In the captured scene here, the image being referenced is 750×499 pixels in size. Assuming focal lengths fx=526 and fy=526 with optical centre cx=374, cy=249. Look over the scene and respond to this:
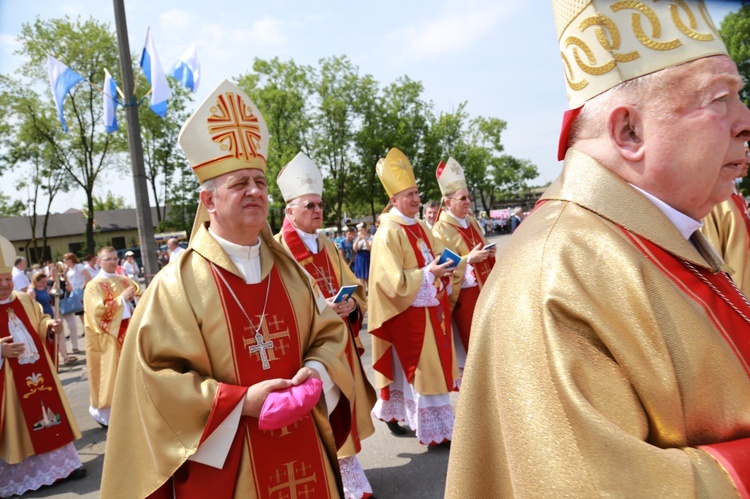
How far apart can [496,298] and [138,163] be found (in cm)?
858

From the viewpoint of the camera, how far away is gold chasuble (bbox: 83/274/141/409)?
261 inches

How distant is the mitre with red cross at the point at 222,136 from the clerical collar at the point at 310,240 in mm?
1819

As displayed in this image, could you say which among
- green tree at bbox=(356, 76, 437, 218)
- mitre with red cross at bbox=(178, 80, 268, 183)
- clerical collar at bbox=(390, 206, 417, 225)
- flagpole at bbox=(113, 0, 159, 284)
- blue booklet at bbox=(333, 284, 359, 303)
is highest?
green tree at bbox=(356, 76, 437, 218)

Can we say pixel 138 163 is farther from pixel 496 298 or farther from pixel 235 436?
pixel 496 298

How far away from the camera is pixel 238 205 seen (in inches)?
A: 109

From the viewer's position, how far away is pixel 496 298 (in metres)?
1.21

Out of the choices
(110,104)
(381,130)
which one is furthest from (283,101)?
(110,104)

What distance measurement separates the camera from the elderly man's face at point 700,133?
1201mm

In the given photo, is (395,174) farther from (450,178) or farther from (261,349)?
(261,349)

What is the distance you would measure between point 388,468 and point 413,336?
4.03ft

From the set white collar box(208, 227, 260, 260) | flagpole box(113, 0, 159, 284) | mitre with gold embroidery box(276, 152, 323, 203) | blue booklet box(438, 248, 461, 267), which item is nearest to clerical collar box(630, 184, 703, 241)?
white collar box(208, 227, 260, 260)

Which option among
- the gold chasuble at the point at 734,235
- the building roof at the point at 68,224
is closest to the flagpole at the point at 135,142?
the gold chasuble at the point at 734,235

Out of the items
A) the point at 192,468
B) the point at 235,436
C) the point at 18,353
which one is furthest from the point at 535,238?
the point at 18,353

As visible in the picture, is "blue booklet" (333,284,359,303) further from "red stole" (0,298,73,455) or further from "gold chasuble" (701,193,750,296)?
"red stole" (0,298,73,455)
